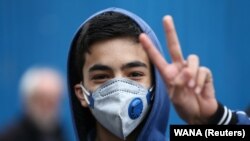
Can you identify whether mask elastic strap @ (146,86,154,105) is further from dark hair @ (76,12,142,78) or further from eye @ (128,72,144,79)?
dark hair @ (76,12,142,78)

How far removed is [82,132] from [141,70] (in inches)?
15.2

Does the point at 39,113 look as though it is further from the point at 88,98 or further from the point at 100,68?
the point at 100,68

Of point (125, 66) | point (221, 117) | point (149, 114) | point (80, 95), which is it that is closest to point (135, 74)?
point (125, 66)

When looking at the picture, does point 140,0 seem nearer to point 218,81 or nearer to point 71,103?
point 218,81

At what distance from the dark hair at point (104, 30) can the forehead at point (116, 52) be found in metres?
0.02

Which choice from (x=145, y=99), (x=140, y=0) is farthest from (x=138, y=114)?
(x=140, y=0)

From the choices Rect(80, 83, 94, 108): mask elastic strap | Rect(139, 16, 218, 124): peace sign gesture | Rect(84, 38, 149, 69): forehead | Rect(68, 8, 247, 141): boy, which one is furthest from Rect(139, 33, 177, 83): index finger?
Rect(80, 83, 94, 108): mask elastic strap

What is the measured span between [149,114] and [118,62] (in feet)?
0.77

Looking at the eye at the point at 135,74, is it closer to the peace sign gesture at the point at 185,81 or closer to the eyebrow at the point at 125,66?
the eyebrow at the point at 125,66

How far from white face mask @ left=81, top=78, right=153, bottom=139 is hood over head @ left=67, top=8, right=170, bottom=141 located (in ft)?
0.11

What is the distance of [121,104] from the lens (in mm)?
1936

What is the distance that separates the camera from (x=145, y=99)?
1.95m

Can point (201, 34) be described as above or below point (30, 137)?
above

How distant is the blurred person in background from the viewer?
1.96 metres
